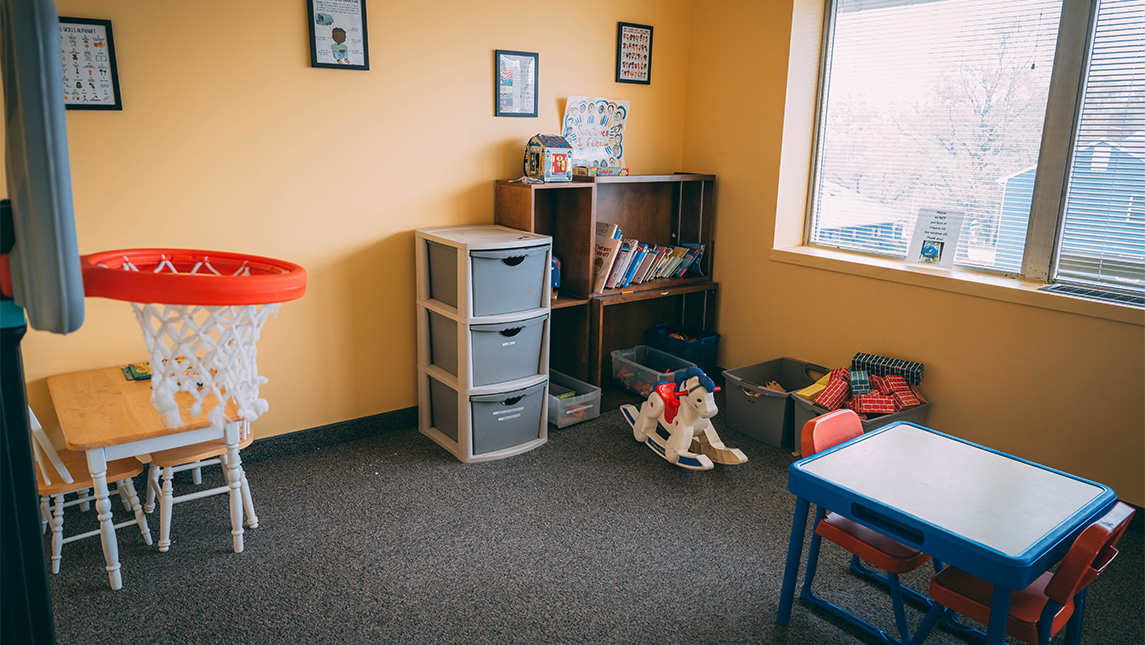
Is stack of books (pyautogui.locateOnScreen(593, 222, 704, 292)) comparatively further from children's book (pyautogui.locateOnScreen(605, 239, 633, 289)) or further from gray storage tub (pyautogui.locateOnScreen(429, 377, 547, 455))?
gray storage tub (pyautogui.locateOnScreen(429, 377, 547, 455))

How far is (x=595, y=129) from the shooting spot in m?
4.07

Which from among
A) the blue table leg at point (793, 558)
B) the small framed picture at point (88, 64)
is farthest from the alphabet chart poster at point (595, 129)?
the blue table leg at point (793, 558)

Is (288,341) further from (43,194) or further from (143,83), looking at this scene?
(43,194)

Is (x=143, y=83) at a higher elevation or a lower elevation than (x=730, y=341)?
higher

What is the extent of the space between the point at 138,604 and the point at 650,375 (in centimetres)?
258

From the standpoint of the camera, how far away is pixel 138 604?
230 centimetres

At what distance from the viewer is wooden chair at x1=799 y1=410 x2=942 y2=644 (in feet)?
6.75

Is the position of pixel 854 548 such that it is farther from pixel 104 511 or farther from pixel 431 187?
pixel 431 187

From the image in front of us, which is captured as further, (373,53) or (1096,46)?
(373,53)

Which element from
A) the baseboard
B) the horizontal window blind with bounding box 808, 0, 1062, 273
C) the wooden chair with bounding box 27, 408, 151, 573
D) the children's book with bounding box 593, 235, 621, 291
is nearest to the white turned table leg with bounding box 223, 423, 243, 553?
the wooden chair with bounding box 27, 408, 151, 573

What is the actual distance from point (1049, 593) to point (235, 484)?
2485 mm

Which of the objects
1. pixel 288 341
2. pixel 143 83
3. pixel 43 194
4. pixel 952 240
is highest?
pixel 143 83

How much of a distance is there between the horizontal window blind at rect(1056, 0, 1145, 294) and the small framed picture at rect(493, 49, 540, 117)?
2465mm

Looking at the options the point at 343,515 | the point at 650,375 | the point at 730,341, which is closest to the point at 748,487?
the point at 650,375
